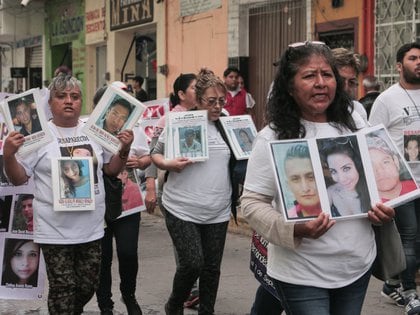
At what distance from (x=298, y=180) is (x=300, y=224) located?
18 centimetres

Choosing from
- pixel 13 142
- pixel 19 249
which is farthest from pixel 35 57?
pixel 13 142

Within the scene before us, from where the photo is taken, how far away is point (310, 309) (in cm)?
335

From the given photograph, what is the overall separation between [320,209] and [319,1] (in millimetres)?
8947

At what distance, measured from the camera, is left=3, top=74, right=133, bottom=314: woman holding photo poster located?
4.86 m

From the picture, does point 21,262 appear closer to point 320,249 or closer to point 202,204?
point 202,204

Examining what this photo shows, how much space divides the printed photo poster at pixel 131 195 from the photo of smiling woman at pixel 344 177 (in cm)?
276

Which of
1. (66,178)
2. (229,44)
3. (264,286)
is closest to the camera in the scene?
(264,286)

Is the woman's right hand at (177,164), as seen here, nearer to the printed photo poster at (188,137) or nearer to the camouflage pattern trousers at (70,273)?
the printed photo poster at (188,137)

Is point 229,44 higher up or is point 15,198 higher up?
point 229,44

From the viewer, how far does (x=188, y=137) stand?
5.63 metres

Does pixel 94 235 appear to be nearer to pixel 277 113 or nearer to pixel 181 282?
pixel 181 282

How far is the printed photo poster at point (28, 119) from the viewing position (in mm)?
4730

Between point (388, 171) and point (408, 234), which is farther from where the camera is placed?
point (408, 234)

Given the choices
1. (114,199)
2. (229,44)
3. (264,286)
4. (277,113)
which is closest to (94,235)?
(114,199)
